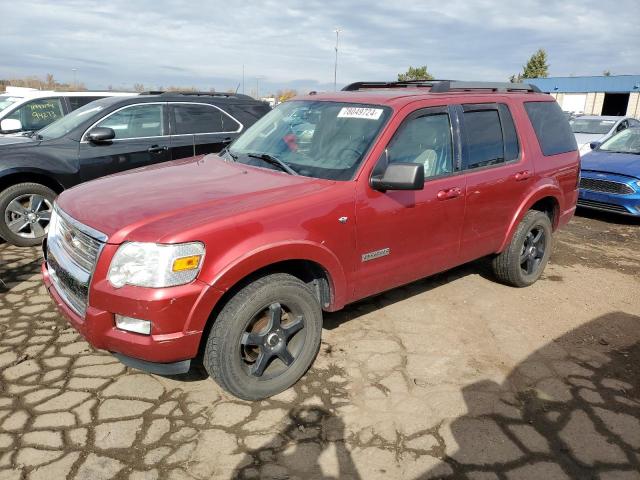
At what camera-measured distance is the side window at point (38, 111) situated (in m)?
8.34

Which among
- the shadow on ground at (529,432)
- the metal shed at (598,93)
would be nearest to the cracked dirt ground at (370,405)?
the shadow on ground at (529,432)

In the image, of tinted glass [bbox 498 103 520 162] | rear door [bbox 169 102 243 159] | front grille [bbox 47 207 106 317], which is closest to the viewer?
front grille [bbox 47 207 106 317]

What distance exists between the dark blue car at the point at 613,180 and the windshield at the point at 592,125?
11.7ft

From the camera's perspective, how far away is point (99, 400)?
9.98ft

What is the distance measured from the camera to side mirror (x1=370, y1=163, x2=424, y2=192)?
313 centimetres

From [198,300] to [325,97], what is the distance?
7.33 ft

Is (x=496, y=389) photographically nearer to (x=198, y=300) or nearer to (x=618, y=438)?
(x=618, y=438)

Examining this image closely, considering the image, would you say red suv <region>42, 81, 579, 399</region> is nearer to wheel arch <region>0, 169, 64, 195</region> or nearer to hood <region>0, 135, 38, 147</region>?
wheel arch <region>0, 169, 64, 195</region>

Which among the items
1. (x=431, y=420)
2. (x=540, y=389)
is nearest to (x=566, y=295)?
(x=540, y=389)

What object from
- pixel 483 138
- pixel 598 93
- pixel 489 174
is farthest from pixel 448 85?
pixel 598 93

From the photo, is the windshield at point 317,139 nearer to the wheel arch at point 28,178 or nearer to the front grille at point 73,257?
the front grille at point 73,257

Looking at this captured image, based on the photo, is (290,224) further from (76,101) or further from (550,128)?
(76,101)

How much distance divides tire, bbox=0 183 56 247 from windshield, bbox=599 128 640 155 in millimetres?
9286

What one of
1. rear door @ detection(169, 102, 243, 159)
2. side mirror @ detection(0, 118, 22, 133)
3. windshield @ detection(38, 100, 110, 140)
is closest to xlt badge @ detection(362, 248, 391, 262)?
rear door @ detection(169, 102, 243, 159)
